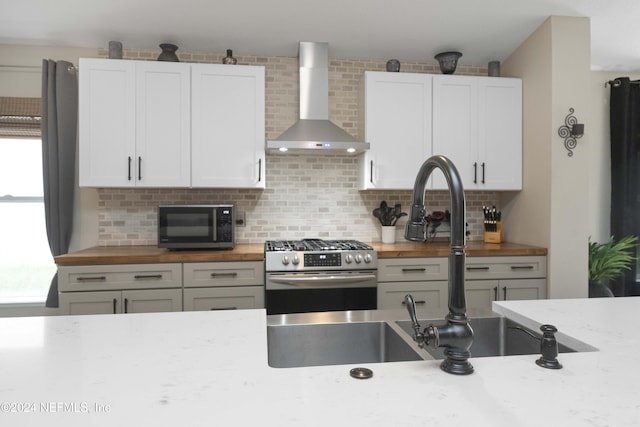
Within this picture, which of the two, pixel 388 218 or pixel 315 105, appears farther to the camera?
pixel 388 218

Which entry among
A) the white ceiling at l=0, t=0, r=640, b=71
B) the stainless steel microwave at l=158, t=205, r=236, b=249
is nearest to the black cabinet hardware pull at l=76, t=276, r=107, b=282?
the stainless steel microwave at l=158, t=205, r=236, b=249

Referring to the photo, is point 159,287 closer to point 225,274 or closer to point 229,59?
point 225,274

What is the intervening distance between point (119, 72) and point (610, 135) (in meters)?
4.54

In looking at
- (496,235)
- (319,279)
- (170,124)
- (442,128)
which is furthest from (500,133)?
(170,124)

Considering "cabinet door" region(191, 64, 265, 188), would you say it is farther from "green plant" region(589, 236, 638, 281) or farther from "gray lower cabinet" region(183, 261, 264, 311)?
"green plant" region(589, 236, 638, 281)

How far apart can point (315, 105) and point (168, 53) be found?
1237 mm

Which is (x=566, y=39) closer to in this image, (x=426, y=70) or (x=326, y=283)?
(x=426, y=70)

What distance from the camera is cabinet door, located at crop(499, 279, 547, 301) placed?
10.3 feet

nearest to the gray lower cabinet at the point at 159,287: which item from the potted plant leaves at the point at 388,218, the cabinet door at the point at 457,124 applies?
the potted plant leaves at the point at 388,218

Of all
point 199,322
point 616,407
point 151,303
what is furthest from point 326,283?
point 616,407

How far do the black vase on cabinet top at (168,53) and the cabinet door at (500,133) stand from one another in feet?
8.30

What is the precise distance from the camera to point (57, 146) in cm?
333

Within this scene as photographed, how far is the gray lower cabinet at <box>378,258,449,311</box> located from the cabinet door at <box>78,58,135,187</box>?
2.04 meters

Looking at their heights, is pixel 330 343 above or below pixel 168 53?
below
